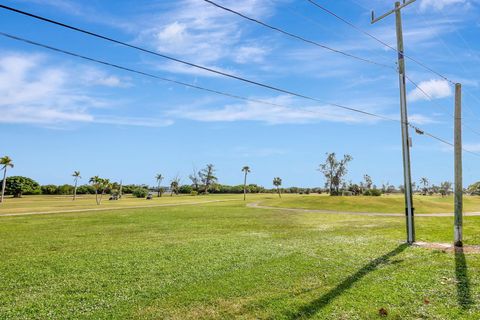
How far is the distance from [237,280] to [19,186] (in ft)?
432

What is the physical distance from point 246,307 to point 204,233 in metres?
14.9

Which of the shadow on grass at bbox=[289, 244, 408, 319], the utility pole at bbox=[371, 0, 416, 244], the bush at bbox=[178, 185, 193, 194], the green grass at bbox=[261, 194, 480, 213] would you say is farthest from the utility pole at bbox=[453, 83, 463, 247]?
the bush at bbox=[178, 185, 193, 194]

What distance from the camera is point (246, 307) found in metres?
8.83

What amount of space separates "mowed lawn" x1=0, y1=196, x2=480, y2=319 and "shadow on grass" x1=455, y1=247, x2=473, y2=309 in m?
0.03

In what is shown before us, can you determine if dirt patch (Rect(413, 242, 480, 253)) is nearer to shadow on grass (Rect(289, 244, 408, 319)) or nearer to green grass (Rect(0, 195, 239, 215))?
shadow on grass (Rect(289, 244, 408, 319))

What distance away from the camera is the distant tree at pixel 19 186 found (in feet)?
387

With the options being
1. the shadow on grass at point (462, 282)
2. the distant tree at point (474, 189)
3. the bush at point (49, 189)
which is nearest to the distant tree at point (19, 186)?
the bush at point (49, 189)

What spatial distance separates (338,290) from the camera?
1021 cm

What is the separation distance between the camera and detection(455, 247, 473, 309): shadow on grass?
29.9 feet

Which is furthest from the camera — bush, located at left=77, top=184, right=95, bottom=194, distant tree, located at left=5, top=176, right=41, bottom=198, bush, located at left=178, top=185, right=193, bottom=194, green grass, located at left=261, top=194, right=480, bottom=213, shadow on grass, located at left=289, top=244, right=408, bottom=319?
bush, located at left=178, top=185, right=193, bottom=194

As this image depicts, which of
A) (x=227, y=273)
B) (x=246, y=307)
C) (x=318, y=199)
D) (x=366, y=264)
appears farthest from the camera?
(x=318, y=199)

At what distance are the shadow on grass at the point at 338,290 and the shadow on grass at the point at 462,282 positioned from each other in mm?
2479

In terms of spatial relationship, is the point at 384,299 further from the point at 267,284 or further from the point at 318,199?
the point at 318,199

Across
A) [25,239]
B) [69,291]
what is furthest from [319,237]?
[25,239]
